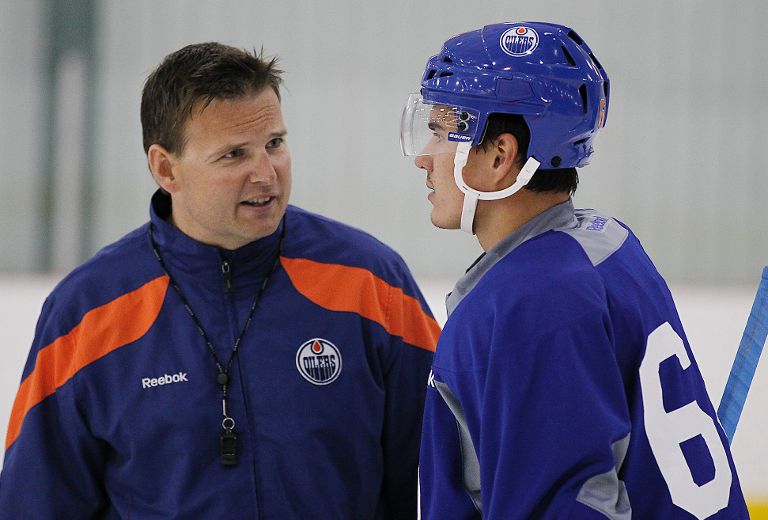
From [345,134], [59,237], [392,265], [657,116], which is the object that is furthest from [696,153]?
[392,265]

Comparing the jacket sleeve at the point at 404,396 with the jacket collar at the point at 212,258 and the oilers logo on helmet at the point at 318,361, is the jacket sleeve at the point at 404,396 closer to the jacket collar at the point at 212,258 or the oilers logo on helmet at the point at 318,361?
the oilers logo on helmet at the point at 318,361

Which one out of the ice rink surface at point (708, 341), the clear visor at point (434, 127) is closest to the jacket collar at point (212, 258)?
the clear visor at point (434, 127)

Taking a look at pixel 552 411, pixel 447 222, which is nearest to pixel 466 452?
pixel 552 411

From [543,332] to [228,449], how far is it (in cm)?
74

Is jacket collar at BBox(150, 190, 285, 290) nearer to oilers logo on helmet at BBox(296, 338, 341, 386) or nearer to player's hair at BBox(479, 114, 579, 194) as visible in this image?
oilers logo on helmet at BBox(296, 338, 341, 386)

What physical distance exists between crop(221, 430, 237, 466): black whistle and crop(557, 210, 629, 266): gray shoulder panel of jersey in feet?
2.32

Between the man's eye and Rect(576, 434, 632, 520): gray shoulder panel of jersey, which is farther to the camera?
the man's eye

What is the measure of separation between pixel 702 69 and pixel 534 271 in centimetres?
508

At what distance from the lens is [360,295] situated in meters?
1.88

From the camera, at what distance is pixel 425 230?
5.69 metres

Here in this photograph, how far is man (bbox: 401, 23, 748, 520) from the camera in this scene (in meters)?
1.20

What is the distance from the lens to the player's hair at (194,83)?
185 centimetres

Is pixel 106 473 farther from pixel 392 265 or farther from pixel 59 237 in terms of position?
pixel 59 237

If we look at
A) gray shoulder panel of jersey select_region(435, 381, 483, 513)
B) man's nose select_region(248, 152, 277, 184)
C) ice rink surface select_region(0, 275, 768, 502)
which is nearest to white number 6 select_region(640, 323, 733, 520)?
gray shoulder panel of jersey select_region(435, 381, 483, 513)
